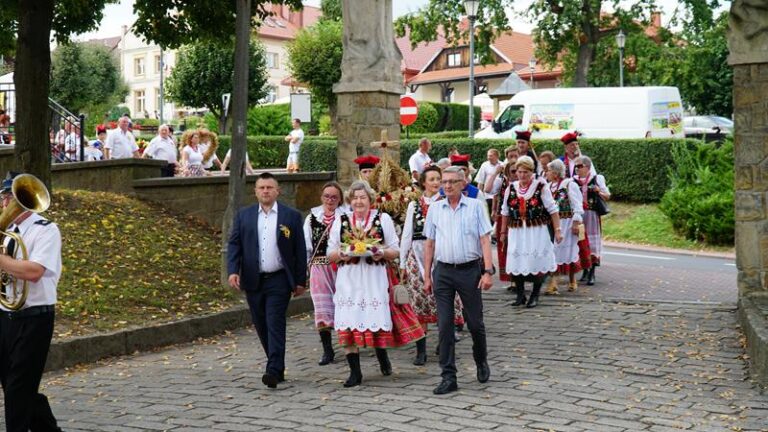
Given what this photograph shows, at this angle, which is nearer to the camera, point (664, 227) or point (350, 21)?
point (350, 21)

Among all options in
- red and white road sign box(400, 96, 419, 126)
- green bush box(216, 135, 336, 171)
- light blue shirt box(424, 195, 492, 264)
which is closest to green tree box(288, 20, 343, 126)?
green bush box(216, 135, 336, 171)

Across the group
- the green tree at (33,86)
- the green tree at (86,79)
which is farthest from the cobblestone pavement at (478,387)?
the green tree at (86,79)

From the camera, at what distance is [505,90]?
3897cm

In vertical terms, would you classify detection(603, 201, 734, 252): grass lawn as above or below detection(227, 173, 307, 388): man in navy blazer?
below

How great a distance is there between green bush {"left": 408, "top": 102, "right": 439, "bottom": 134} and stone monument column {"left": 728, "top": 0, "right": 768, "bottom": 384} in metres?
44.2

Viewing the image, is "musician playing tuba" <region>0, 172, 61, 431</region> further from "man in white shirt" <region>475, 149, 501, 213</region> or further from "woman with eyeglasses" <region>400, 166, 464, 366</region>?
"man in white shirt" <region>475, 149, 501, 213</region>

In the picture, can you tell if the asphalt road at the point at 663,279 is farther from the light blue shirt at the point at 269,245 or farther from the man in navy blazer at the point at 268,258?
the light blue shirt at the point at 269,245

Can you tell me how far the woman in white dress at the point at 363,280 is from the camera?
9008 mm

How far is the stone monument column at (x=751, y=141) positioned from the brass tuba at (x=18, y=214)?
700cm

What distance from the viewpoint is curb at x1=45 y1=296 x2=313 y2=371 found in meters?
10.1

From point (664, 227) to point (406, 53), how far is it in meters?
85.1

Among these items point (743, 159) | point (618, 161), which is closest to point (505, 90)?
point (618, 161)

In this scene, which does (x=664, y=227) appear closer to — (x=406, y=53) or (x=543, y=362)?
(x=543, y=362)

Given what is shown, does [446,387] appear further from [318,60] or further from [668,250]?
[318,60]
